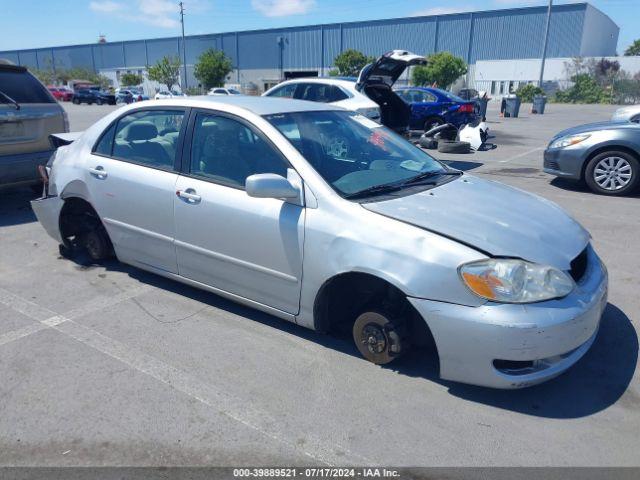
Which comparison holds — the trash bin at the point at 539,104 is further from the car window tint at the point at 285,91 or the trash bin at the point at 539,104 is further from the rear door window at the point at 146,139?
the rear door window at the point at 146,139

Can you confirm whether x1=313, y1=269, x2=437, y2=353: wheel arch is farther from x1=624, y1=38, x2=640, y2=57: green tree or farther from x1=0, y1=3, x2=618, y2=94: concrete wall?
x1=624, y1=38, x2=640, y2=57: green tree

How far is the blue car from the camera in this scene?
15.4 metres

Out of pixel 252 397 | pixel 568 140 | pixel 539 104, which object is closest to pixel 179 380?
pixel 252 397

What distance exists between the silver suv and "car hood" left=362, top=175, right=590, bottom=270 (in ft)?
17.4

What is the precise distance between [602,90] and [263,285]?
57460 mm

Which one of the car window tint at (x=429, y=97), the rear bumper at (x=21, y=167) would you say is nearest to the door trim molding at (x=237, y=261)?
the rear bumper at (x=21, y=167)

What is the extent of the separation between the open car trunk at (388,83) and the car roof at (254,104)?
20.5 ft

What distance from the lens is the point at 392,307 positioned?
3.08m

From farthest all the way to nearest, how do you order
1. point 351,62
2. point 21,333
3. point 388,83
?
point 351,62 < point 388,83 < point 21,333

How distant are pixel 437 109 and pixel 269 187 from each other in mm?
13400

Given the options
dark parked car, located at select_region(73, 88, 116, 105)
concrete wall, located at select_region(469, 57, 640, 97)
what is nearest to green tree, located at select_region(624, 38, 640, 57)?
concrete wall, located at select_region(469, 57, 640, 97)

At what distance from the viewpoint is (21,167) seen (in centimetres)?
642

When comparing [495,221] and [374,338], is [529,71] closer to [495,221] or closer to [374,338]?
[495,221]

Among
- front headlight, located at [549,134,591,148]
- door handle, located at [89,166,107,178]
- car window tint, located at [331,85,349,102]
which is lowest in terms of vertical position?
door handle, located at [89,166,107,178]
